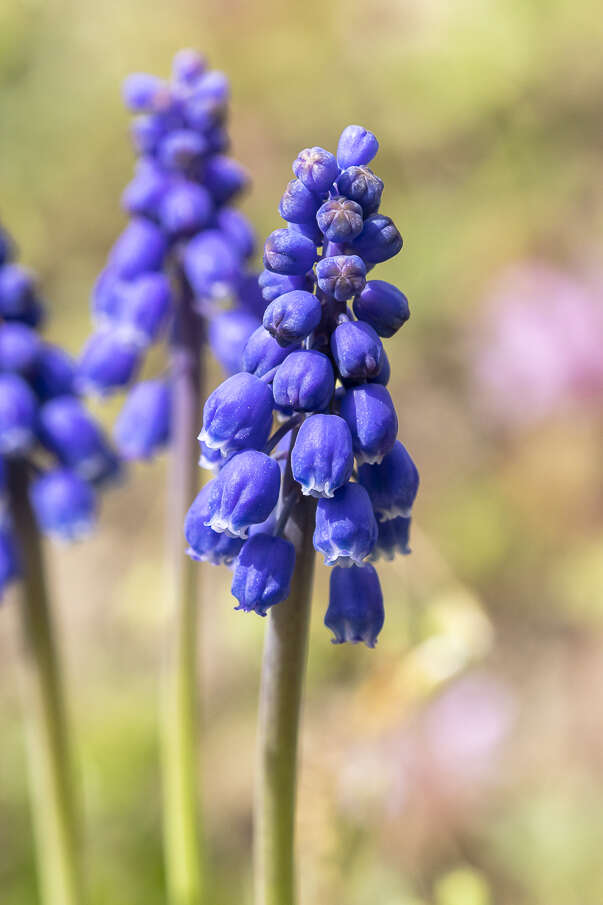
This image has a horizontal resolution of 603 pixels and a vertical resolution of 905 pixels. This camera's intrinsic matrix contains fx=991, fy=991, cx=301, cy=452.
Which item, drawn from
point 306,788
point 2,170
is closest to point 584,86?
point 2,170

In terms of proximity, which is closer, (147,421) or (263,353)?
(263,353)

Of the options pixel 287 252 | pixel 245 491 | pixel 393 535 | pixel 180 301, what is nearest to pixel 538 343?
pixel 180 301

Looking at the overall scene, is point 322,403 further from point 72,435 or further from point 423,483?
point 423,483

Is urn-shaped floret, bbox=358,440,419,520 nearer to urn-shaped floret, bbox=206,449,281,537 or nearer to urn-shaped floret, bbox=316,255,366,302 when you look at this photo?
urn-shaped floret, bbox=206,449,281,537

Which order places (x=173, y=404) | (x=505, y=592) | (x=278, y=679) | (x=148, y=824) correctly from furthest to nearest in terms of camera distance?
(x=505, y=592)
(x=148, y=824)
(x=173, y=404)
(x=278, y=679)

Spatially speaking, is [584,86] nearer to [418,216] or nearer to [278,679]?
[418,216]

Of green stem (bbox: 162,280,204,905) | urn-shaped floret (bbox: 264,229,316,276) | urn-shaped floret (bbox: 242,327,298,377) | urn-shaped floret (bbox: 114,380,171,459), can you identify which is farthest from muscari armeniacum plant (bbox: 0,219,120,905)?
urn-shaped floret (bbox: 264,229,316,276)
